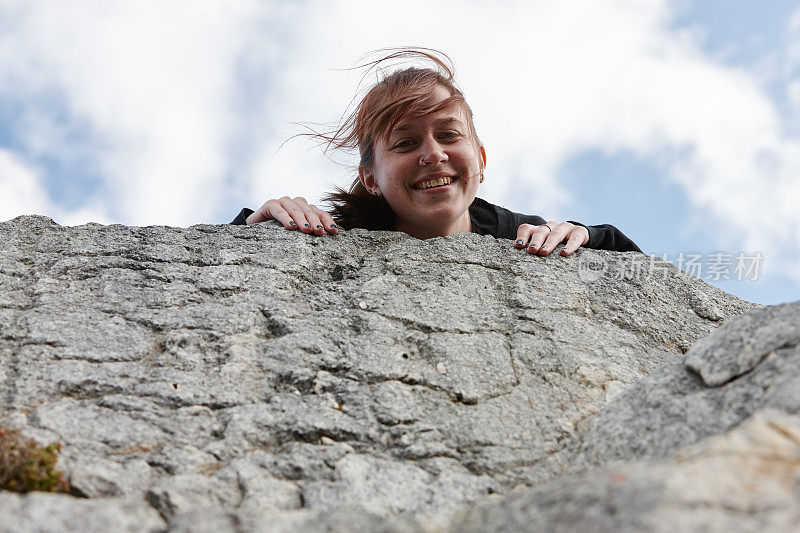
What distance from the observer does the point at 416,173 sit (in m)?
A: 4.04

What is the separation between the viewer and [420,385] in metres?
2.67

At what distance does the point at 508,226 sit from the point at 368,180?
0.99 metres

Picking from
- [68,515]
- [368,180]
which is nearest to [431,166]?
[368,180]

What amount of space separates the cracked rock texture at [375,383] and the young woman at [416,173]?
0.20 meters

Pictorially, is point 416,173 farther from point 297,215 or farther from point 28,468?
point 28,468

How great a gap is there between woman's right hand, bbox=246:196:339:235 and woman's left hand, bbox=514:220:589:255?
1.06 m

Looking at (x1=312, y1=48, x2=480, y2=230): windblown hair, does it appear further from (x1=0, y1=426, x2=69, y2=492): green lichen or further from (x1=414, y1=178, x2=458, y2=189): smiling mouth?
(x1=0, y1=426, x2=69, y2=492): green lichen

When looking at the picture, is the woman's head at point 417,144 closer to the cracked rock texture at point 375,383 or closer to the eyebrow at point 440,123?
the eyebrow at point 440,123

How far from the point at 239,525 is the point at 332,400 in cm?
85

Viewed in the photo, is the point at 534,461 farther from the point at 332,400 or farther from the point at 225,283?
the point at 225,283

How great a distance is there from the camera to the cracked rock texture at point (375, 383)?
5.70 feet

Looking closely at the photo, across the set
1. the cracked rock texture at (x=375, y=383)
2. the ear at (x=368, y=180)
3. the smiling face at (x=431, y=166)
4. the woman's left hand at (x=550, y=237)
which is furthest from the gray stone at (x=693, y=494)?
the ear at (x=368, y=180)

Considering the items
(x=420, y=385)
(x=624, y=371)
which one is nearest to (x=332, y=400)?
(x=420, y=385)

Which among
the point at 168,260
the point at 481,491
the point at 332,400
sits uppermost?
the point at 168,260
